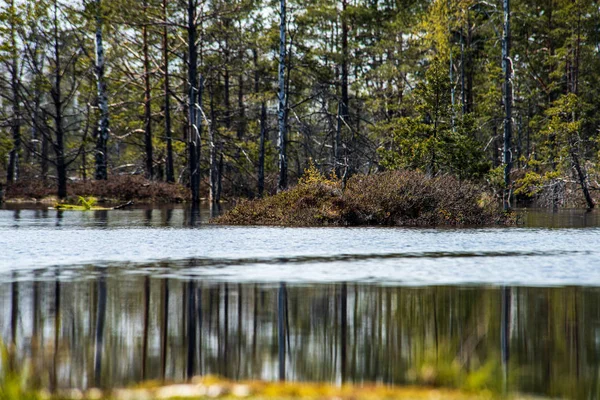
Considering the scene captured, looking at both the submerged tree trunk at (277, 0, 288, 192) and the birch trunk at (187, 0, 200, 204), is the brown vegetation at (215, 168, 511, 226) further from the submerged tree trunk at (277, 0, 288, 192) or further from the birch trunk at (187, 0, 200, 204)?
the birch trunk at (187, 0, 200, 204)

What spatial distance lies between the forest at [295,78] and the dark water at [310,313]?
21810mm

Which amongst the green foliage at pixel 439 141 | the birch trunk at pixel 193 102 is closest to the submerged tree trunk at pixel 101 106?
the birch trunk at pixel 193 102

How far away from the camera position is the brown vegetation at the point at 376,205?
28703 millimetres

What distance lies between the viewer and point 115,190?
4856 cm

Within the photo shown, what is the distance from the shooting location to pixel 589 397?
19.9 feet

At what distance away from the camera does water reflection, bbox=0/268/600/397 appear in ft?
22.1

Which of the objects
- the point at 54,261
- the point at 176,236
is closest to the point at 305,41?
the point at 176,236

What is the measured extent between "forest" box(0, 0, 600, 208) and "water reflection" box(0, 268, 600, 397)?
26.4m

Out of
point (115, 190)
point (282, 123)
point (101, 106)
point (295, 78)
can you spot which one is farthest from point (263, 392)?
point (295, 78)

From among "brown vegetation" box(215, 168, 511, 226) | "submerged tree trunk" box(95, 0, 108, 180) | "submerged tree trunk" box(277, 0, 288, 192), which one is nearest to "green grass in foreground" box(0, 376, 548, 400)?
"brown vegetation" box(215, 168, 511, 226)

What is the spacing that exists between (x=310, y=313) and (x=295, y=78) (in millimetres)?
48590

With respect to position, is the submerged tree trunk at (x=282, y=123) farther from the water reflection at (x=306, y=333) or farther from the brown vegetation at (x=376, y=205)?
the water reflection at (x=306, y=333)

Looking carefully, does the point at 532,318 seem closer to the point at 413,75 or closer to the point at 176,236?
the point at 176,236

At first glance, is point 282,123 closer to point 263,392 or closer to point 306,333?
point 306,333
